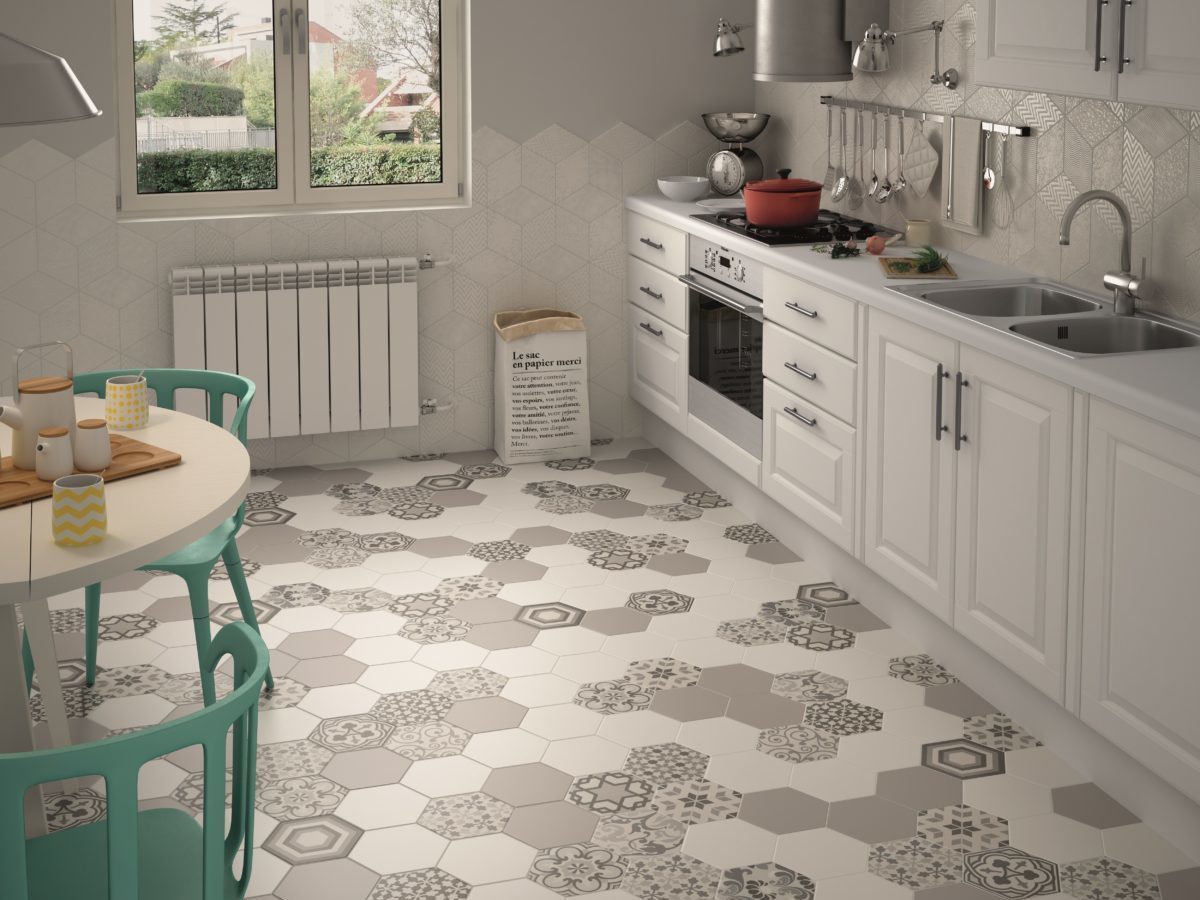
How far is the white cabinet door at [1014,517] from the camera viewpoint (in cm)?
309

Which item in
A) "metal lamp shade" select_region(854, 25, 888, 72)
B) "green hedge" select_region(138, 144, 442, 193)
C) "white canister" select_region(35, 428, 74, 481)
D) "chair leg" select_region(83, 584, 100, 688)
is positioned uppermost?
"metal lamp shade" select_region(854, 25, 888, 72)

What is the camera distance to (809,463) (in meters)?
4.30

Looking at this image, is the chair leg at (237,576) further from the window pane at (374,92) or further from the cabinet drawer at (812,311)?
the window pane at (374,92)

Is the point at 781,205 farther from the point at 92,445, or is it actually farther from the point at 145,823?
the point at 145,823

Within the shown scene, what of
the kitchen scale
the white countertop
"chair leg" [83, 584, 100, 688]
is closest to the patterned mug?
"chair leg" [83, 584, 100, 688]

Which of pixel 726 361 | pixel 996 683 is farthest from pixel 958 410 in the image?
pixel 726 361

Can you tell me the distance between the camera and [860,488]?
4.00 meters

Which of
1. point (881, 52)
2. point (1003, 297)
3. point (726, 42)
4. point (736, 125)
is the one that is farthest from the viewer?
point (736, 125)

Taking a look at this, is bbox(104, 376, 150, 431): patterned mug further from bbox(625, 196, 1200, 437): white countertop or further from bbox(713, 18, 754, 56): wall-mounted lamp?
bbox(713, 18, 754, 56): wall-mounted lamp

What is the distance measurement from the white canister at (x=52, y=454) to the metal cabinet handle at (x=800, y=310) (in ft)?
7.13

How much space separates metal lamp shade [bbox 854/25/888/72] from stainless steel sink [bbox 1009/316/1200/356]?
1.38m

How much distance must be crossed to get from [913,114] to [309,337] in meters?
2.30

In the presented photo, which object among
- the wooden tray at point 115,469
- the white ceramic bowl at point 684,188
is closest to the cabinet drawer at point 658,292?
the white ceramic bowl at point 684,188

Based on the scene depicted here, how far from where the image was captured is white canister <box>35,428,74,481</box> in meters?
2.84
